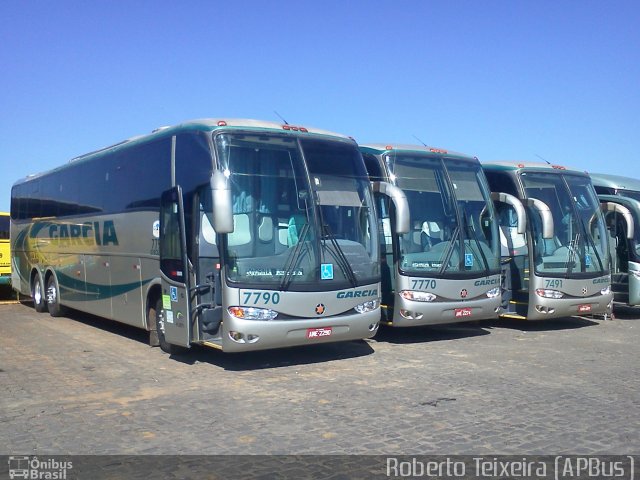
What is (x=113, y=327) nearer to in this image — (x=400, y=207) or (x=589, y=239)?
(x=400, y=207)

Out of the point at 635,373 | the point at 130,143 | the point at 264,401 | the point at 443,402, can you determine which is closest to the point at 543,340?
the point at 635,373

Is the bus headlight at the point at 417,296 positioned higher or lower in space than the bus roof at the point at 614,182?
lower

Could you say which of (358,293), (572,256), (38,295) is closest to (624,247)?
(572,256)

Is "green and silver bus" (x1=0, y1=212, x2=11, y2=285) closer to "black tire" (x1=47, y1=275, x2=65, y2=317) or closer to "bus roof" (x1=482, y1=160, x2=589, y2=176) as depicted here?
"black tire" (x1=47, y1=275, x2=65, y2=317)

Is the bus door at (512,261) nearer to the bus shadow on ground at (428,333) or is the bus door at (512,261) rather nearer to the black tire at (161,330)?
the bus shadow on ground at (428,333)

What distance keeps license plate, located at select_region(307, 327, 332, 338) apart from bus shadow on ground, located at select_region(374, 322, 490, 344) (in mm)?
2904

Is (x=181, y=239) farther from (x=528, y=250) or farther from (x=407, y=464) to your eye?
(x=528, y=250)

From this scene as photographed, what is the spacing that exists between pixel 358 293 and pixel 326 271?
68 centimetres

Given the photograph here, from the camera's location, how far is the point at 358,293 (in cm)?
1005

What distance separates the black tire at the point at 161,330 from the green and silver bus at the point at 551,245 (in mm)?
6492

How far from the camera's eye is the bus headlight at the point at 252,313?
9039mm

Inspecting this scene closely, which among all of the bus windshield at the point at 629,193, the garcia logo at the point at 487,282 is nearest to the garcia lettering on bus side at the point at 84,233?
the garcia logo at the point at 487,282

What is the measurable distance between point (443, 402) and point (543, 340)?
548 centimetres

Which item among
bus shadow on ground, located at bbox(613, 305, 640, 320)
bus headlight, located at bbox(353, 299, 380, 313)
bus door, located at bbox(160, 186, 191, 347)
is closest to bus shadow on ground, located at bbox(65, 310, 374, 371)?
bus door, located at bbox(160, 186, 191, 347)
